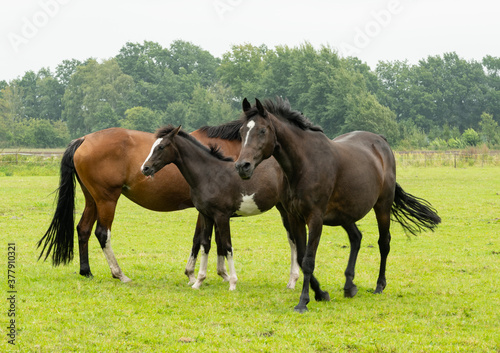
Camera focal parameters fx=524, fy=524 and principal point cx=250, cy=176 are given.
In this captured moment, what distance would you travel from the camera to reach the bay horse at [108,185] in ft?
26.4

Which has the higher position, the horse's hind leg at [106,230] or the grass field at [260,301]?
the horse's hind leg at [106,230]

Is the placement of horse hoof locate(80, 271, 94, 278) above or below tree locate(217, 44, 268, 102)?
below

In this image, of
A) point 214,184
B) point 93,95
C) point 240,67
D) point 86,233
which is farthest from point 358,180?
point 93,95

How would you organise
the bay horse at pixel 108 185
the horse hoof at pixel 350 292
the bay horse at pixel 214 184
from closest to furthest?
the horse hoof at pixel 350 292 → the bay horse at pixel 214 184 → the bay horse at pixel 108 185

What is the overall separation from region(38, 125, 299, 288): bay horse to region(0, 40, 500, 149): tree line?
51.4 metres

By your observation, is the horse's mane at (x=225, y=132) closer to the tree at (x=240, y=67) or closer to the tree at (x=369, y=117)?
the tree at (x=369, y=117)

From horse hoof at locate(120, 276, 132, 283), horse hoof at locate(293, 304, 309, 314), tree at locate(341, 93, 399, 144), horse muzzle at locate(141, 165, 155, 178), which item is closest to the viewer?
horse hoof at locate(293, 304, 309, 314)

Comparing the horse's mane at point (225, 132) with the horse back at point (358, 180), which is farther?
the horse's mane at point (225, 132)

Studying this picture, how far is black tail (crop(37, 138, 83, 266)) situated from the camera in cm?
834

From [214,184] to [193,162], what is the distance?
47 cm

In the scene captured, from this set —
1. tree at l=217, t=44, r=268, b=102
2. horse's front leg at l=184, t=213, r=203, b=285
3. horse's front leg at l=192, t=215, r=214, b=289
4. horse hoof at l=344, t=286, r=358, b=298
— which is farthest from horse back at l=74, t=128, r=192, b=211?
tree at l=217, t=44, r=268, b=102

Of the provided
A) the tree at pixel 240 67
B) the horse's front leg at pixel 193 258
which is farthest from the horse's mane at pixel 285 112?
the tree at pixel 240 67

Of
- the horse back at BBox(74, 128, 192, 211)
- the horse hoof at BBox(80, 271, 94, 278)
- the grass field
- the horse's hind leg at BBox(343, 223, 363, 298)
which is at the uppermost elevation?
the horse back at BBox(74, 128, 192, 211)

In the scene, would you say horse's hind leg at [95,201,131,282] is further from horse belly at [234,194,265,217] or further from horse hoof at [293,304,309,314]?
horse hoof at [293,304,309,314]
